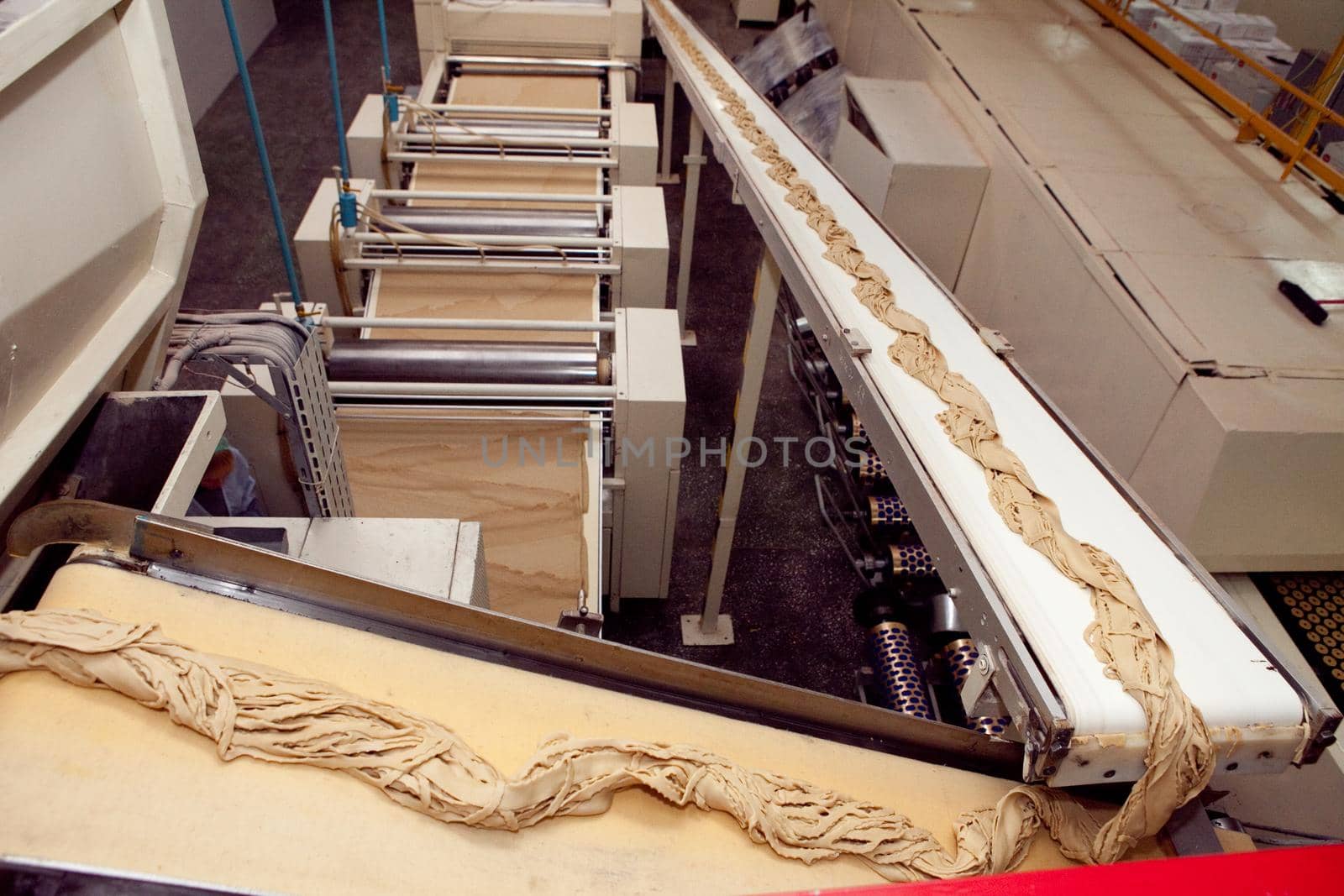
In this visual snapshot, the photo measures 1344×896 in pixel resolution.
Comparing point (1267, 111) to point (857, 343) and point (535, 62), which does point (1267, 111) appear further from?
point (535, 62)

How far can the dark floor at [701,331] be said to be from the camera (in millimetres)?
2740

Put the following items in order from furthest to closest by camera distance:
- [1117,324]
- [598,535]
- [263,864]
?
[598,535] < [1117,324] < [263,864]

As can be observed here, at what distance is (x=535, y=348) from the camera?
211 cm

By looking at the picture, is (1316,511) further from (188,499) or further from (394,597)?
(188,499)

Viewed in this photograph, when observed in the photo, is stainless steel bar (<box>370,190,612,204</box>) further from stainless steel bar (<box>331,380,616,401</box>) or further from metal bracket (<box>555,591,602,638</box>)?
metal bracket (<box>555,591,602,638</box>)

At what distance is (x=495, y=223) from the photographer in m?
2.72

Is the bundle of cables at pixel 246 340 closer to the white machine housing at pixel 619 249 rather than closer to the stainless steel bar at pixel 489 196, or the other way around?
the white machine housing at pixel 619 249

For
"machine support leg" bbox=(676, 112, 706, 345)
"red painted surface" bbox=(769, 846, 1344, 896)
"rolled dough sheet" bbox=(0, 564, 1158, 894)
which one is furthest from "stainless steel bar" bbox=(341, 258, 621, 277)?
"red painted surface" bbox=(769, 846, 1344, 896)

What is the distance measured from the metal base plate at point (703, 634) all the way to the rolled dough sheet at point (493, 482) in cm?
73

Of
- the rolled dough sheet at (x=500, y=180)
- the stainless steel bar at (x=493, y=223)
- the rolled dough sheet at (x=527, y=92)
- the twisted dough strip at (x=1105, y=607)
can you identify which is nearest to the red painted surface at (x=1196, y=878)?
the twisted dough strip at (x=1105, y=607)

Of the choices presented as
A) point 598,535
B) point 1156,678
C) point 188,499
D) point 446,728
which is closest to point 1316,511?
point 1156,678

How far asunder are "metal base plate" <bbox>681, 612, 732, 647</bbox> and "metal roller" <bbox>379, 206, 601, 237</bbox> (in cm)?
140

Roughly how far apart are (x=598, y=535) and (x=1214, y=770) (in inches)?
53.9

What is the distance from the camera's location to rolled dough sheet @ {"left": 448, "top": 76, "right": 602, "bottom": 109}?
3.69 metres
